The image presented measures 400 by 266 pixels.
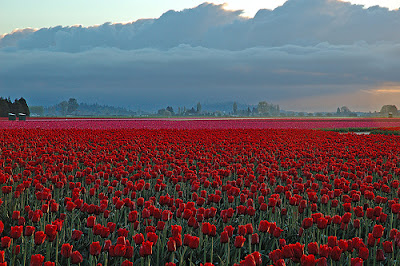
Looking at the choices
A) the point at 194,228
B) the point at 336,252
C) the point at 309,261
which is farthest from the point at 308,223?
the point at 309,261

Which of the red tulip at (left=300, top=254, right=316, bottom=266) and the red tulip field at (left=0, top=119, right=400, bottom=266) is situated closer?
the red tulip at (left=300, top=254, right=316, bottom=266)

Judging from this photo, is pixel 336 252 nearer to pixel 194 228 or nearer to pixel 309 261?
pixel 309 261

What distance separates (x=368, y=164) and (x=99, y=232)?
24.5ft

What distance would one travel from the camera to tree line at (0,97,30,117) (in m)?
73.9

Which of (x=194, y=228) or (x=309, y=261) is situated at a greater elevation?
(x=309, y=261)

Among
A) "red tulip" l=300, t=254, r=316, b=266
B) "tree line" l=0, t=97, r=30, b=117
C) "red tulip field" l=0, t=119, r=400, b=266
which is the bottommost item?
"red tulip field" l=0, t=119, r=400, b=266

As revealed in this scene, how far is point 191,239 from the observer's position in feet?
12.8

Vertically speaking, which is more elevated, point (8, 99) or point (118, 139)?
point (8, 99)

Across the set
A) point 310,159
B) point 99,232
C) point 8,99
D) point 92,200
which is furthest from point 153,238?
point 8,99

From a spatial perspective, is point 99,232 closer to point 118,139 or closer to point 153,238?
point 153,238

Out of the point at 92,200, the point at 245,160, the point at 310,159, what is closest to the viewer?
the point at 92,200

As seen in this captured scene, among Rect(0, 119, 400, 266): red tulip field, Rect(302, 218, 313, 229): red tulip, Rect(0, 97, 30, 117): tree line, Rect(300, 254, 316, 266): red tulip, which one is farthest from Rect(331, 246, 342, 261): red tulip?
Rect(0, 97, 30, 117): tree line

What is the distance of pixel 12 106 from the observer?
7944cm

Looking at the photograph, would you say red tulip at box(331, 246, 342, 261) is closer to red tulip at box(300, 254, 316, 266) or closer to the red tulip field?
the red tulip field
